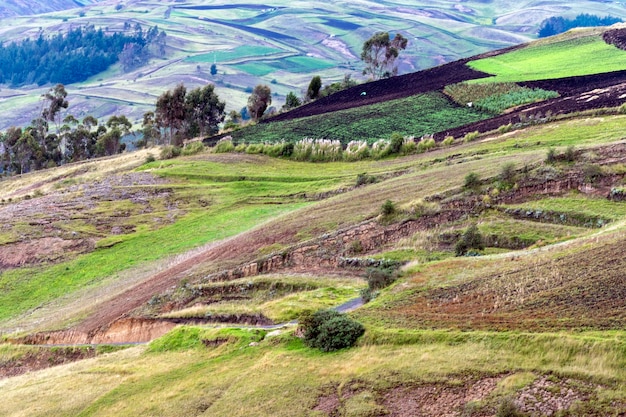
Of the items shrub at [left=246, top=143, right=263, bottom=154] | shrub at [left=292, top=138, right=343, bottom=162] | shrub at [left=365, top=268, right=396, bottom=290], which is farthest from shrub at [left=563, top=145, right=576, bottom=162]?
shrub at [left=246, top=143, right=263, bottom=154]

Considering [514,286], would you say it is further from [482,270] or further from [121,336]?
[121,336]

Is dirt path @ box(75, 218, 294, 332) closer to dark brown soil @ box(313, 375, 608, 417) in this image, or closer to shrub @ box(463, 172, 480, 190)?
shrub @ box(463, 172, 480, 190)

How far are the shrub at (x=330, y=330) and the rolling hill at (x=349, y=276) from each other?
41 cm

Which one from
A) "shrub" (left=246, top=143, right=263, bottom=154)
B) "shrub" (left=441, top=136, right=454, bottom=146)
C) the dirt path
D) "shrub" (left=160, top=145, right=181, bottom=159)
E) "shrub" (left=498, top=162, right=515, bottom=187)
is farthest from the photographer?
"shrub" (left=160, top=145, right=181, bottom=159)

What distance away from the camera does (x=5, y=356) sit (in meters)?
37.1

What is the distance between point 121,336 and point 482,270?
18927 mm

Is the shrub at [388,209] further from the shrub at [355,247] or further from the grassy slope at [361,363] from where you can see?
the grassy slope at [361,363]

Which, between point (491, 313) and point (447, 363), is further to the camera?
point (491, 313)

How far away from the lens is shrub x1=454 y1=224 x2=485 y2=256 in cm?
3378

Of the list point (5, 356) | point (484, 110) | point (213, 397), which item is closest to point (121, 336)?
point (5, 356)

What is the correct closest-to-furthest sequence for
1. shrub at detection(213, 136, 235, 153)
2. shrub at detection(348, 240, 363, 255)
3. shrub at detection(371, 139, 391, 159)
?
shrub at detection(348, 240, 363, 255) < shrub at detection(371, 139, 391, 159) < shrub at detection(213, 136, 235, 153)

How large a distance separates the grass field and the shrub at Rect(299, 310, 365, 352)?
242ft

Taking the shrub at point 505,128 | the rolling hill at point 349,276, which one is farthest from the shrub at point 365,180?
the shrub at point 505,128

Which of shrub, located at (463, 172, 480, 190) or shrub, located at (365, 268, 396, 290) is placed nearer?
shrub, located at (365, 268, 396, 290)
